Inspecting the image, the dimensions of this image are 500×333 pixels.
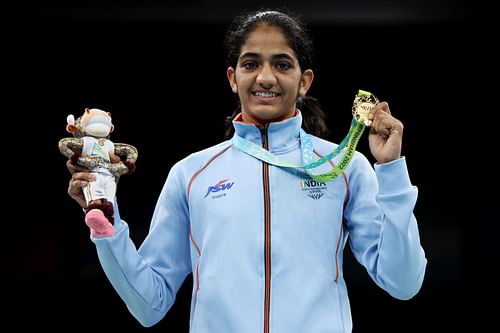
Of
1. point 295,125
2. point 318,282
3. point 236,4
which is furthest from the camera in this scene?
point 236,4

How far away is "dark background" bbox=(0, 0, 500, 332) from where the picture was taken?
4.13 m

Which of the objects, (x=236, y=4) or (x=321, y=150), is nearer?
(x=321, y=150)

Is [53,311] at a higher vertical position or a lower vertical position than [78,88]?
lower

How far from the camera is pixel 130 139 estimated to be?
4449mm

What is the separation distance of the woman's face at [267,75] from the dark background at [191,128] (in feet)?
6.90

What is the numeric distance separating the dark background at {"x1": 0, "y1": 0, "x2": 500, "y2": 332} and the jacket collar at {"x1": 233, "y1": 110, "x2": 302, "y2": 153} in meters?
2.13

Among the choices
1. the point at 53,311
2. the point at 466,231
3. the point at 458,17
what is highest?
the point at 458,17

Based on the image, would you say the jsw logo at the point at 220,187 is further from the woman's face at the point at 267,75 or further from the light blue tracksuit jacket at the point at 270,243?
the woman's face at the point at 267,75

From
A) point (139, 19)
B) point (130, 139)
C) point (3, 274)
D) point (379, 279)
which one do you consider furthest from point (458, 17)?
point (3, 274)

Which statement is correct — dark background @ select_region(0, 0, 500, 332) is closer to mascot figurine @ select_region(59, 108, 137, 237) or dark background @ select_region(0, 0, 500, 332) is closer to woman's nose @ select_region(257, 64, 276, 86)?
woman's nose @ select_region(257, 64, 276, 86)

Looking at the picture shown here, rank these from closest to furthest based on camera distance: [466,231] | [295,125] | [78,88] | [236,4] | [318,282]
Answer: [318,282], [295,125], [236,4], [78,88], [466,231]

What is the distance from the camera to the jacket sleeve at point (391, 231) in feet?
5.67

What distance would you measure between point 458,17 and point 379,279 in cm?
249

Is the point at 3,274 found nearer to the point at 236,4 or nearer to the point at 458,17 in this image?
the point at 236,4
